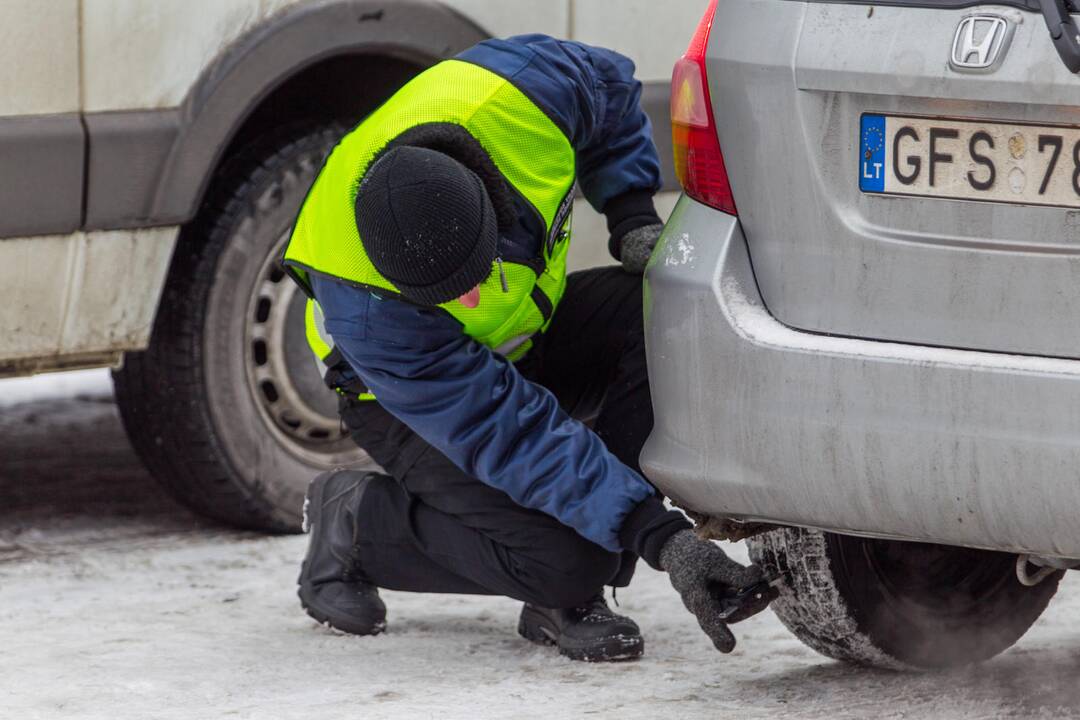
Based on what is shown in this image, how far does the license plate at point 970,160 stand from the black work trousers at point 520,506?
96 cm

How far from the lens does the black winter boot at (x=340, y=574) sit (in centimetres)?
379

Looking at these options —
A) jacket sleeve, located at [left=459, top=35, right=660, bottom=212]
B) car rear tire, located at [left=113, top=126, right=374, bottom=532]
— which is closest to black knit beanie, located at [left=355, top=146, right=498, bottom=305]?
jacket sleeve, located at [left=459, top=35, right=660, bottom=212]

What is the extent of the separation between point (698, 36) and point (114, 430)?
330 cm

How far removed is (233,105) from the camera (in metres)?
4.09

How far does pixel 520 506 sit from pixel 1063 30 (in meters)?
1.43

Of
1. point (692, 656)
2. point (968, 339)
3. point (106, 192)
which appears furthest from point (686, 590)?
point (106, 192)

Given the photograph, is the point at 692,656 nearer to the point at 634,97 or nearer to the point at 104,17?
the point at 634,97

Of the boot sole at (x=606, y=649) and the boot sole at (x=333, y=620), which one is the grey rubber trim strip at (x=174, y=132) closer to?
the boot sole at (x=333, y=620)

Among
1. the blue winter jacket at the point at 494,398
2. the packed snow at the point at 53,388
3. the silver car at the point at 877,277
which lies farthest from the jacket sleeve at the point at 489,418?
the packed snow at the point at 53,388

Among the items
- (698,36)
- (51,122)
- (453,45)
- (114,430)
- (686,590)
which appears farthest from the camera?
(114,430)

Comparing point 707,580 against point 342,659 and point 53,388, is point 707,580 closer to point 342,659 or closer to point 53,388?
point 342,659

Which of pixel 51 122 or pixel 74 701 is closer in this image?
pixel 74 701

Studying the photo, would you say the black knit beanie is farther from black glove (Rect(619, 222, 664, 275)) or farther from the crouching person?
black glove (Rect(619, 222, 664, 275))

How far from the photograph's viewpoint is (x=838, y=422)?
2.73 meters
